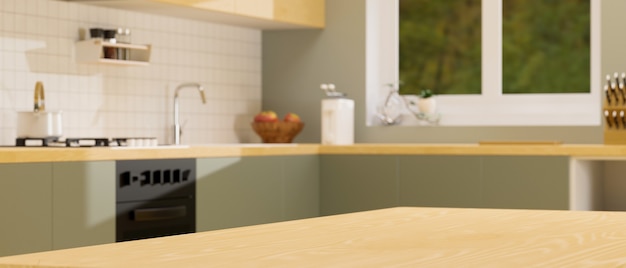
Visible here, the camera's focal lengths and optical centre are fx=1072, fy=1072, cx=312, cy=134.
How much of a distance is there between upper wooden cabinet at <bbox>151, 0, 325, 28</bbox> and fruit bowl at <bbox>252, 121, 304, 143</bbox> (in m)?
0.49

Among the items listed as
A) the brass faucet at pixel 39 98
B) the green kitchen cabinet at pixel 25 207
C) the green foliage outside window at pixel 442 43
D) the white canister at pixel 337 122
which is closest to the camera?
the green kitchen cabinet at pixel 25 207

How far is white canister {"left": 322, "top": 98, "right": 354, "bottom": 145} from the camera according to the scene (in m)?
4.97

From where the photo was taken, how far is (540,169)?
439 centimetres

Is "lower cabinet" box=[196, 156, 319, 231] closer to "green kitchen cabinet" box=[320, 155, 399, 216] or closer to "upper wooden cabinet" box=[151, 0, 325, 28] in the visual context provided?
"green kitchen cabinet" box=[320, 155, 399, 216]

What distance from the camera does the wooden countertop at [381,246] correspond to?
98cm

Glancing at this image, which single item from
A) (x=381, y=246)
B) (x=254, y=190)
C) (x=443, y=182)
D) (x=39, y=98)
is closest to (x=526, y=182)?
(x=443, y=182)

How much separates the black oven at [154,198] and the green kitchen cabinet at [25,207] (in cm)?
35

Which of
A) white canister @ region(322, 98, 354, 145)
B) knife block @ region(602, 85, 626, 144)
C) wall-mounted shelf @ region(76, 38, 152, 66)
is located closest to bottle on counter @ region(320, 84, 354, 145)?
white canister @ region(322, 98, 354, 145)

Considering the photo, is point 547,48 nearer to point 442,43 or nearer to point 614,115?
point 442,43

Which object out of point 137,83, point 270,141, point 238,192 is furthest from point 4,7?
point 270,141

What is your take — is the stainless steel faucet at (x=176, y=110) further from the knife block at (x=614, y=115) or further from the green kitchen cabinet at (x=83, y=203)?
the knife block at (x=614, y=115)

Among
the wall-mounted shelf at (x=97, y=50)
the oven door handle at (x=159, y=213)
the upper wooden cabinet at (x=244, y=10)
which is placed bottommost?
the oven door handle at (x=159, y=213)

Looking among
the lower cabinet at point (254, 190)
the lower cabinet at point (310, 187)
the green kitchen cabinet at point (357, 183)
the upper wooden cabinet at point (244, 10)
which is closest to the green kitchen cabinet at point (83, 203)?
the lower cabinet at point (310, 187)

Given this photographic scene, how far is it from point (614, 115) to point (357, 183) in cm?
114
